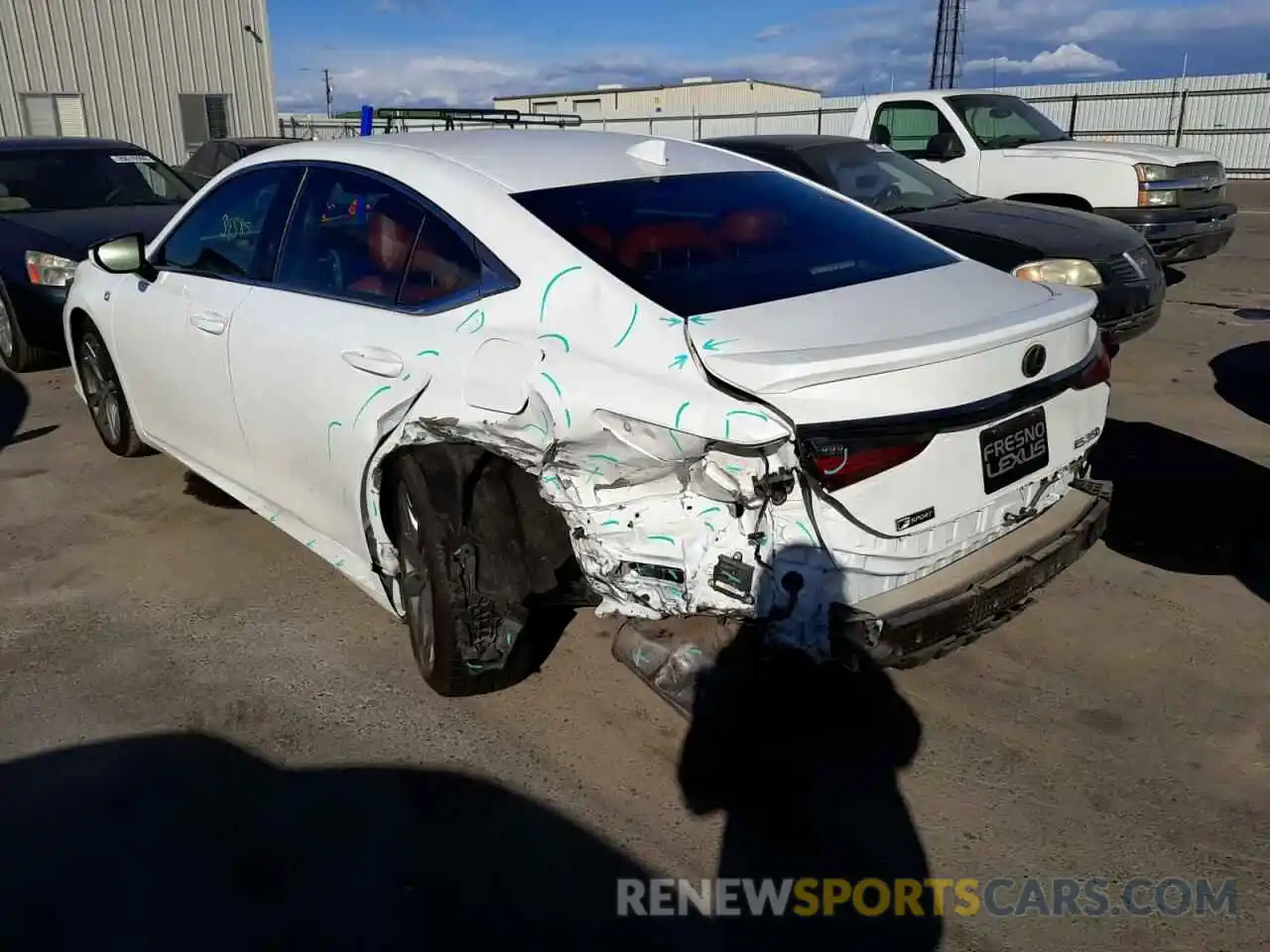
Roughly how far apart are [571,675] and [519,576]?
1.94 feet

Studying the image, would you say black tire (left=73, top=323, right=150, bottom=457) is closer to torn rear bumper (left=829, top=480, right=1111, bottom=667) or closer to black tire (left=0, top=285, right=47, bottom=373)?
black tire (left=0, top=285, right=47, bottom=373)

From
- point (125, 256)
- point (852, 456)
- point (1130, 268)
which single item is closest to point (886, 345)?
point (852, 456)

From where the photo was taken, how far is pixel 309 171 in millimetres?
3695

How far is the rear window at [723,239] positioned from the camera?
9.29ft

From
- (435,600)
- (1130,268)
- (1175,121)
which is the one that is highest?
(1175,121)

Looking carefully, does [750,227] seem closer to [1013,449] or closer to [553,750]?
[1013,449]

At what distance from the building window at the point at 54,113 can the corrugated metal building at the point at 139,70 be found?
2 cm

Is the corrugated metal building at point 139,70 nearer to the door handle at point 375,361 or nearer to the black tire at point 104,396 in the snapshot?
the black tire at point 104,396

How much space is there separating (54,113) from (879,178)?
17.2 m

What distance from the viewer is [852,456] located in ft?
7.86

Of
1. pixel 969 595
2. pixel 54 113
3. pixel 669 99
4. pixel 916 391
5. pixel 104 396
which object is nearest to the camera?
pixel 916 391

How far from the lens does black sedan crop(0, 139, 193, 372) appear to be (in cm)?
708

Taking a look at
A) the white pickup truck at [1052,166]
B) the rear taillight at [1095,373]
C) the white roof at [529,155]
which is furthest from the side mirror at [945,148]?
the rear taillight at [1095,373]

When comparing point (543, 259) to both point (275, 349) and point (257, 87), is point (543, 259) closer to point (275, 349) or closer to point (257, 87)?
point (275, 349)
